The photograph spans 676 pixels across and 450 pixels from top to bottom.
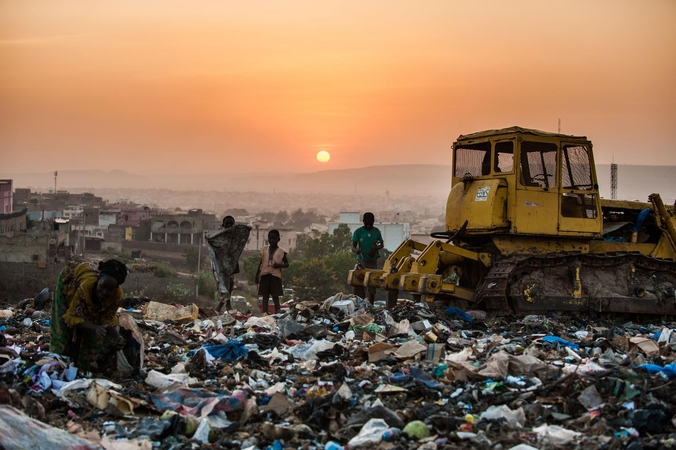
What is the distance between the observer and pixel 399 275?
11695 millimetres

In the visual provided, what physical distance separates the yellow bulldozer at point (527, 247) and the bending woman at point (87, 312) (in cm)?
474

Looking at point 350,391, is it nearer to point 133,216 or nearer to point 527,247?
point 527,247

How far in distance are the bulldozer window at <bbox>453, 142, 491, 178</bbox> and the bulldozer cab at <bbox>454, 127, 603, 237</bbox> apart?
0.6 inches

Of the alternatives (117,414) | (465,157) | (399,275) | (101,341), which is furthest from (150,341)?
(465,157)

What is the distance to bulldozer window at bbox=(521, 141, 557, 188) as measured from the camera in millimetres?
11492

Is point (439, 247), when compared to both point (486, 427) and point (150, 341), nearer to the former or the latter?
point (150, 341)

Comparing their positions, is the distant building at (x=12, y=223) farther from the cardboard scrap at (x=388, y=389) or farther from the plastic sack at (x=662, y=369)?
the plastic sack at (x=662, y=369)

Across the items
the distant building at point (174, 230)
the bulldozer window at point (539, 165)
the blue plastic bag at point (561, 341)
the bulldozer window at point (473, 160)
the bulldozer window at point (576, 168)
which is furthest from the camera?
the distant building at point (174, 230)

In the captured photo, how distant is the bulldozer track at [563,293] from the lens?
1119 cm

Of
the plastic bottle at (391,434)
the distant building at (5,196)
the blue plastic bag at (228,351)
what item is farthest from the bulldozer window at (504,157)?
the distant building at (5,196)

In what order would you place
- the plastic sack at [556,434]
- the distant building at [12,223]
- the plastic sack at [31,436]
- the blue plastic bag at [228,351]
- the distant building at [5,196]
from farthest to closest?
the distant building at [5,196]
the distant building at [12,223]
the blue plastic bag at [228,351]
the plastic sack at [556,434]
the plastic sack at [31,436]

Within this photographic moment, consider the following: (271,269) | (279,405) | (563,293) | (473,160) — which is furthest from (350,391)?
(473,160)

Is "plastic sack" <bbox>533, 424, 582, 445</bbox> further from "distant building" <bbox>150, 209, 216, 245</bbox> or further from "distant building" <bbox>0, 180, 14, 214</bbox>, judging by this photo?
"distant building" <bbox>150, 209, 216, 245</bbox>

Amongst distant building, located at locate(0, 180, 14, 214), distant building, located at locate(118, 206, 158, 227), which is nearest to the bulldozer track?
distant building, located at locate(0, 180, 14, 214)
